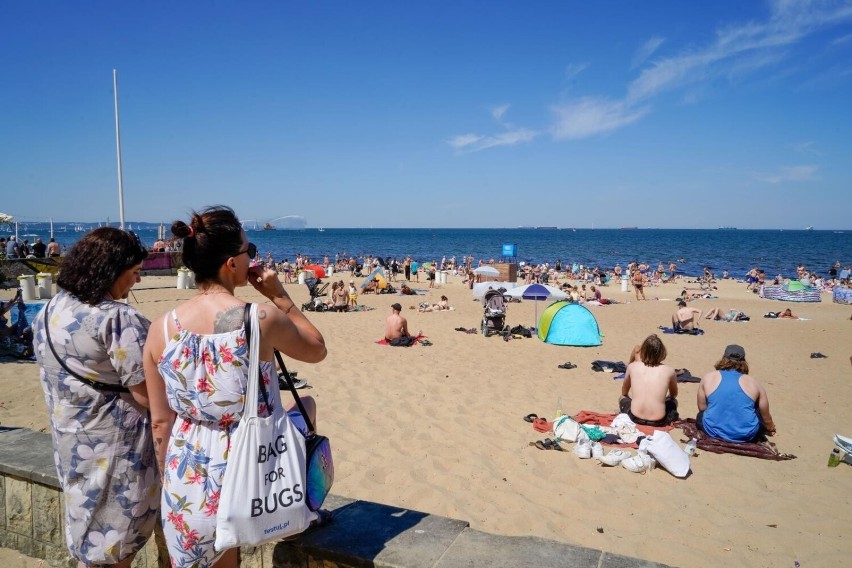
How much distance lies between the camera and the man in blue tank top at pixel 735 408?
199 inches

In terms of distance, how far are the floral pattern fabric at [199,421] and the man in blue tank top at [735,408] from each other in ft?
16.0

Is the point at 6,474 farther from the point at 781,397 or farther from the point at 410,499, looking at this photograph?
the point at 781,397

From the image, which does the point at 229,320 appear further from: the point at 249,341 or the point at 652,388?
the point at 652,388

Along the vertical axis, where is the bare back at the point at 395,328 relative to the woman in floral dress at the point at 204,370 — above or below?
below

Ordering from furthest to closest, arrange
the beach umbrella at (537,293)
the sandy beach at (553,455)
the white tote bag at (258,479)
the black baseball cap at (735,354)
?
the beach umbrella at (537,293) → the black baseball cap at (735,354) → the sandy beach at (553,455) → the white tote bag at (258,479)

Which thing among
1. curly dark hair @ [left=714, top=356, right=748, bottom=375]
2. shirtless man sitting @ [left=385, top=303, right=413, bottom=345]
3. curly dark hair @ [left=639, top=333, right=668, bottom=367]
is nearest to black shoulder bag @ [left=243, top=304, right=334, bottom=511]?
curly dark hair @ [left=639, top=333, right=668, bottom=367]

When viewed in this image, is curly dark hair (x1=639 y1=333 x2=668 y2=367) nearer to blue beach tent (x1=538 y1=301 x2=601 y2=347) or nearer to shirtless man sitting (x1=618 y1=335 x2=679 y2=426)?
shirtless man sitting (x1=618 y1=335 x2=679 y2=426)

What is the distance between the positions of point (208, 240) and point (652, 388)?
5.13m

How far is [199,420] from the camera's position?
1568mm

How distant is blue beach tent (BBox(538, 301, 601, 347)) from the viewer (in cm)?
1047

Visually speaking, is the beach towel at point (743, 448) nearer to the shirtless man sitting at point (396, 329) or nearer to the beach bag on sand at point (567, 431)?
the beach bag on sand at point (567, 431)

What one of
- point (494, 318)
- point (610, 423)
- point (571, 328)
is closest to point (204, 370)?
point (610, 423)

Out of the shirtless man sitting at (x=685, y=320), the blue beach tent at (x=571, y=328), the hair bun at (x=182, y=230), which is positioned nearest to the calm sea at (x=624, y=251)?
the blue beach tent at (x=571, y=328)

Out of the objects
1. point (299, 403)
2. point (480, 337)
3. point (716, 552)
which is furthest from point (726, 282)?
point (299, 403)
